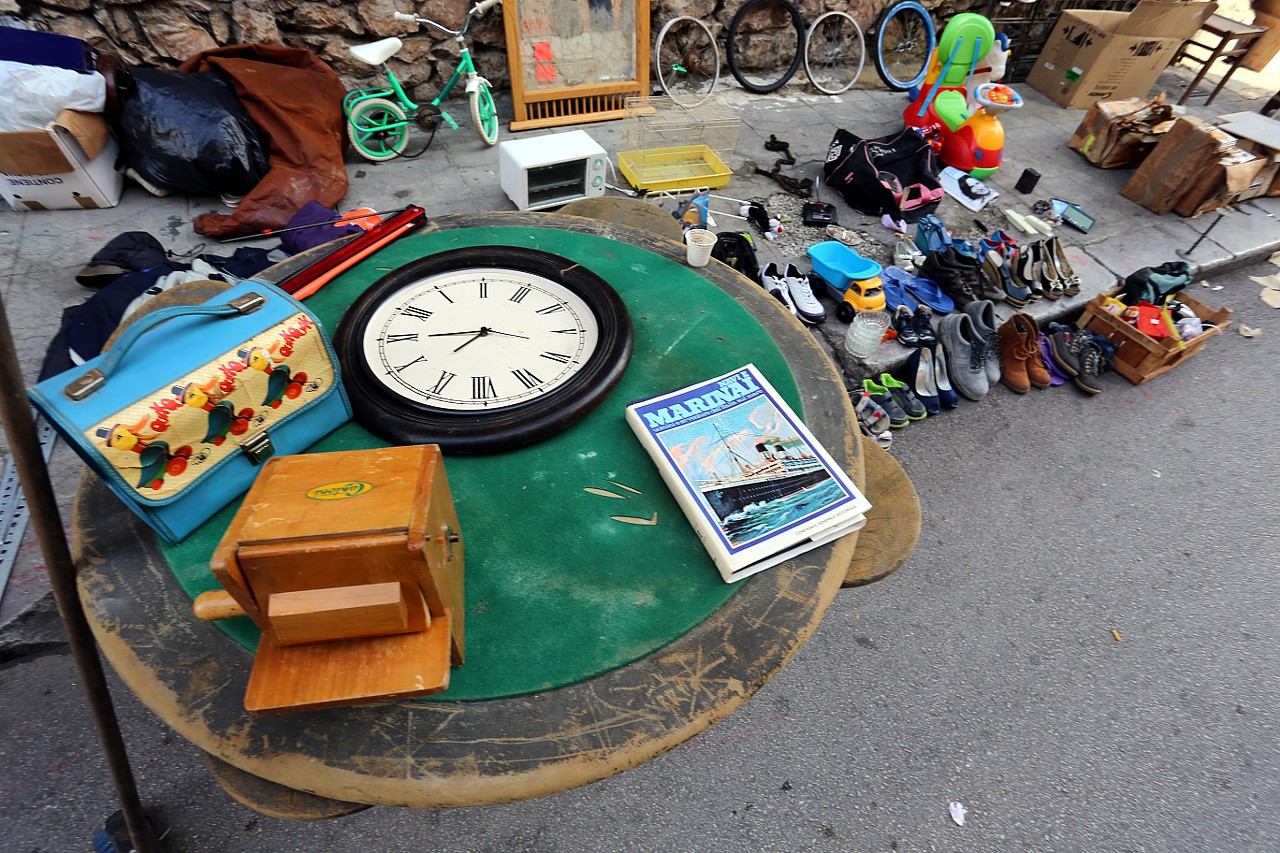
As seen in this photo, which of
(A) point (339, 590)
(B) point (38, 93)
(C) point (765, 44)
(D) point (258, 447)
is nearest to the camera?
(A) point (339, 590)

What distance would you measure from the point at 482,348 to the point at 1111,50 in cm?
661

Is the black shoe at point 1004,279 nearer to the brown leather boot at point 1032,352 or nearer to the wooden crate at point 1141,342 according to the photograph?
the brown leather boot at point 1032,352

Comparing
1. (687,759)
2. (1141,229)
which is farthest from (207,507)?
(1141,229)

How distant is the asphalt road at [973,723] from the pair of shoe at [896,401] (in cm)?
16

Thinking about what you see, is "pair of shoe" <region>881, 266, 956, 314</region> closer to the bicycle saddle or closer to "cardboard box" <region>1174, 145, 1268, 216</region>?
"cardboard box" <region>1174, 145, 1268, 216</region>

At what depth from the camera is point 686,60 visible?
18.0 feet

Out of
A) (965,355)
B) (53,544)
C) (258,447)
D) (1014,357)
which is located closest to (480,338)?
(258,447)

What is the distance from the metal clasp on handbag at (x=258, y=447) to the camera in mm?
Result: 1388

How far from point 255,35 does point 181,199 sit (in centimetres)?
131

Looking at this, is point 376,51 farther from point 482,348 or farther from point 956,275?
point 956,275

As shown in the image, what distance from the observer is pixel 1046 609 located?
259 centimetres

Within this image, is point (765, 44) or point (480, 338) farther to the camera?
point (765, 44)

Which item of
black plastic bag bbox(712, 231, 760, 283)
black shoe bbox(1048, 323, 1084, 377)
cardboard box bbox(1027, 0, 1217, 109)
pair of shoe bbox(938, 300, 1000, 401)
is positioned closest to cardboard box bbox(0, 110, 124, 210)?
black plastic bag bbox(712, 231, 760, 283)

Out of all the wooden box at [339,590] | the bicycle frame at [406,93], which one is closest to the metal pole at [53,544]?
the wooden box at [339,590]
